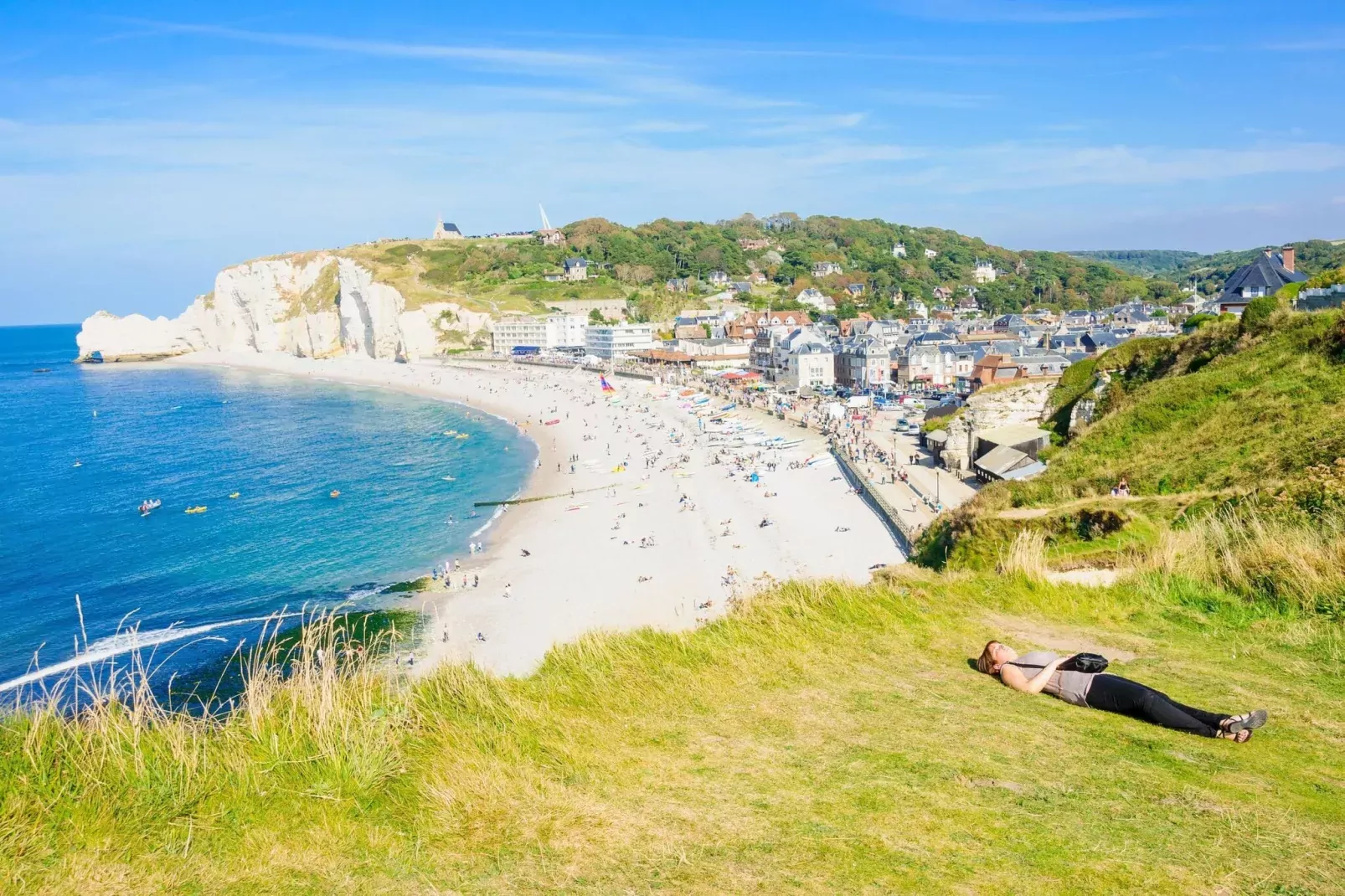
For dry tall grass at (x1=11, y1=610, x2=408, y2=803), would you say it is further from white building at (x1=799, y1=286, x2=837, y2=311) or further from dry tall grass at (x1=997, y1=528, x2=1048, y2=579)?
white building at (x1=799, y1=286, x2=837, y2=311)

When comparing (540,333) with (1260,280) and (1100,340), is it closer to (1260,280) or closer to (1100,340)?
(1100,340)

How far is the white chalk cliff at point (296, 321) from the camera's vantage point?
11200cm

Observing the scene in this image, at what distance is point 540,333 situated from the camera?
110438 mm

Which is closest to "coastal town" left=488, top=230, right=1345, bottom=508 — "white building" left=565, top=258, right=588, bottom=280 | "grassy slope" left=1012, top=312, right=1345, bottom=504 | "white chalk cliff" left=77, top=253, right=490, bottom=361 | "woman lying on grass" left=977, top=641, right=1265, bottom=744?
"white building" left=565, top=258, right=588, bottom=280

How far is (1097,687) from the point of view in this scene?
6070 mm

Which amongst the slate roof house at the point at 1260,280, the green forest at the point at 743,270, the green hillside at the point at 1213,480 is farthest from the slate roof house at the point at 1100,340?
the green forest at the point at 743,270

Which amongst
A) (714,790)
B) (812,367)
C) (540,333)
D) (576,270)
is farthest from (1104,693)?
(576,270)

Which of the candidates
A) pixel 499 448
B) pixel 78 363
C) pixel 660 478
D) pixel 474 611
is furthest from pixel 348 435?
pixel 78 363

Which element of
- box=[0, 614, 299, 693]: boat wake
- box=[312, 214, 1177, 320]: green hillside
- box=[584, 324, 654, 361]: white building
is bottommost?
box=[0, 614, 299, 693]: boat wake

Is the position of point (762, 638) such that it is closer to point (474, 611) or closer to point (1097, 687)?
point (1097, 687)

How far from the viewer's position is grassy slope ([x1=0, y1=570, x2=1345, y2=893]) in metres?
4.05

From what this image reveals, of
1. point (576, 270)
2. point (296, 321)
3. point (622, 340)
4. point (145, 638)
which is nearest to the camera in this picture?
point (145, 638)

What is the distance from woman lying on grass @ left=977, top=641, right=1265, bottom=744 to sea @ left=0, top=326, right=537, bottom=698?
637cm

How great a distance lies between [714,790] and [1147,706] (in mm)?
3065
